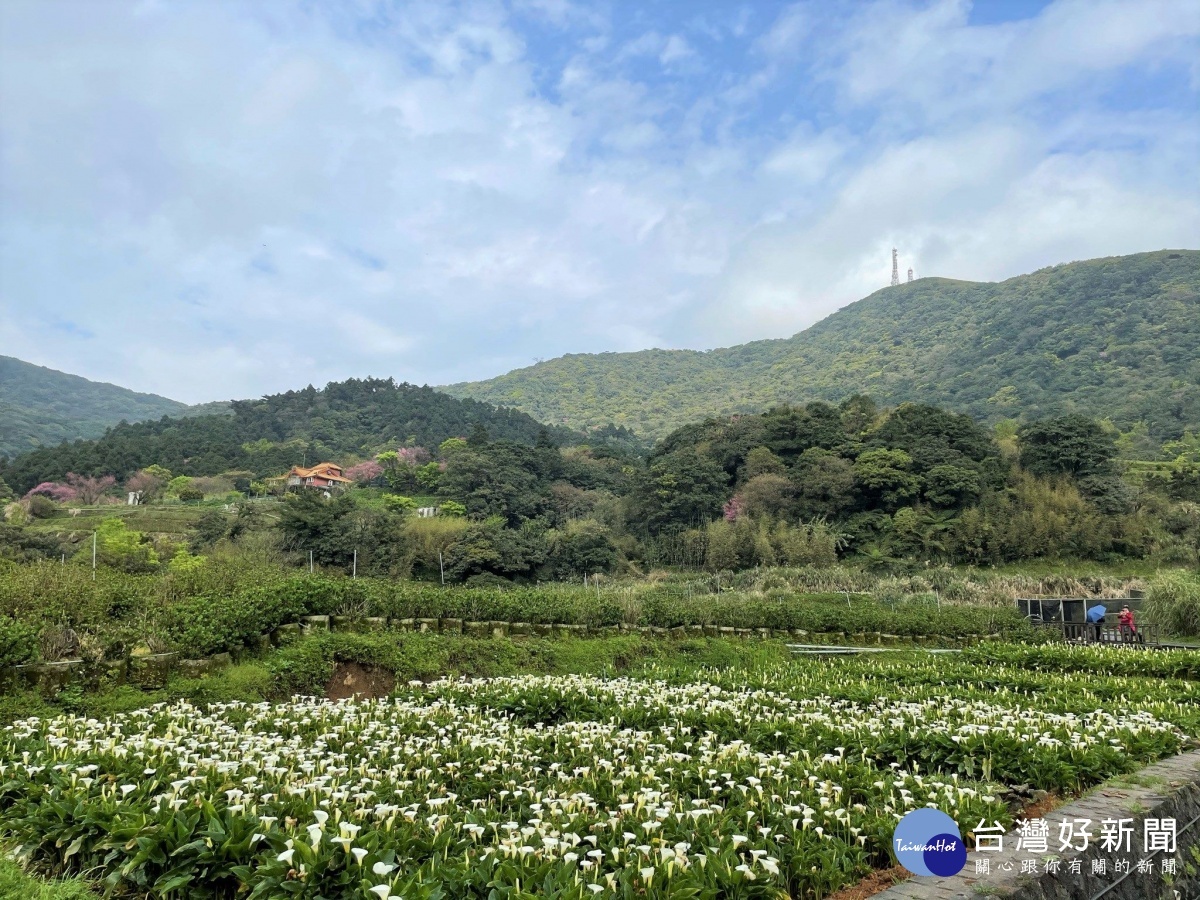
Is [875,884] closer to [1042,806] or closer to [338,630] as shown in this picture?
[1042,806]

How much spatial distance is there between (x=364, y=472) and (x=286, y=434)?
46.1 feet

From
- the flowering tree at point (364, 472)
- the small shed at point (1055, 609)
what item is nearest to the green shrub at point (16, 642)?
the small shed at point (1055, 609)

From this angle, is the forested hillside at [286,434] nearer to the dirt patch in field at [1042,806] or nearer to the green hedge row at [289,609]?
the green hedge row at [289,609]

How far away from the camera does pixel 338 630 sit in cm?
1049

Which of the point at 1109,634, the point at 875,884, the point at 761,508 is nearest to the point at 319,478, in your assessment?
the point at 761,508

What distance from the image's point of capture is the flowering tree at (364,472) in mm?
52031

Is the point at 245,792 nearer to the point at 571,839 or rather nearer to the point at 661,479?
the point at 571,839

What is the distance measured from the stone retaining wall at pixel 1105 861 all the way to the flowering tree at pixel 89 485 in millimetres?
49232

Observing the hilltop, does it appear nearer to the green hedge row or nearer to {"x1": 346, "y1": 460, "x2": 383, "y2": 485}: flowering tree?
{"x1": 346, "y1": 460, "x2": 383, "y2": 485}: flowering tree

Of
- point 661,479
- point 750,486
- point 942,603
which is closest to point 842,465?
point 750,486

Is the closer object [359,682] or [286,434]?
[359,682]

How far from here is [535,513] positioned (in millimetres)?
40125

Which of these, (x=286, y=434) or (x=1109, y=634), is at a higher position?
(x=286, y=434)

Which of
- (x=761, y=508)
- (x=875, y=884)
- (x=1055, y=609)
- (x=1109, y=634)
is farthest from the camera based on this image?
(x=761, y=508)
